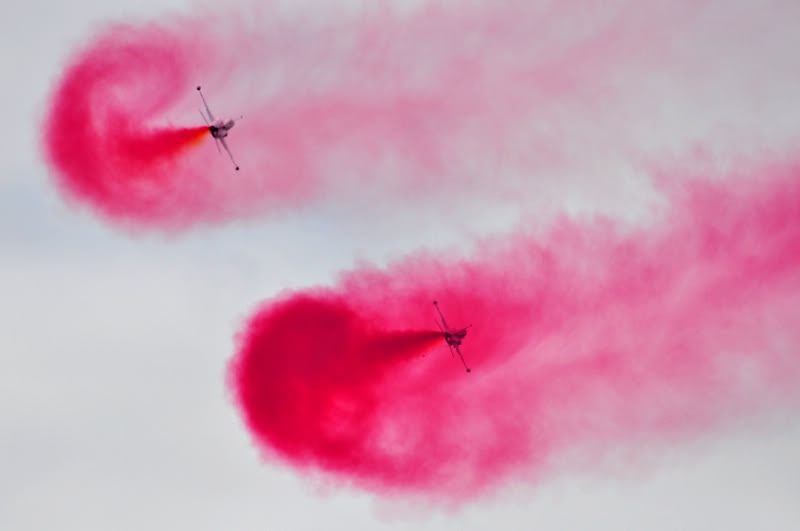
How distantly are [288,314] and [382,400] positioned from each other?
18.9 ft

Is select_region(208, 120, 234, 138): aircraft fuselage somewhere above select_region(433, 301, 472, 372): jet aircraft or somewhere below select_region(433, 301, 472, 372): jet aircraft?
above

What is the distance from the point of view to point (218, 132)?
3152 inches

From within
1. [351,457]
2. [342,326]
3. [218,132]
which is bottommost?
[351,457]

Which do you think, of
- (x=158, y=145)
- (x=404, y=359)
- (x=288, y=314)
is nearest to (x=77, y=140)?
(x=158, y=145)

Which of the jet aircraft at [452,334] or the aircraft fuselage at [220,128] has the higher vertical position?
the aircraft fuselage at [220,128]

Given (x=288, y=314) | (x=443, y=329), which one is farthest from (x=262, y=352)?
(x=443, y=329)

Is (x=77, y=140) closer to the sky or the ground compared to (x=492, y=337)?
closer to the sky

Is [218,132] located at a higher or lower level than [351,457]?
higher

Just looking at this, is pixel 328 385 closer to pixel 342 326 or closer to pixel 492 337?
pixel 342 326

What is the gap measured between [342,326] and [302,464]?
21.1ft

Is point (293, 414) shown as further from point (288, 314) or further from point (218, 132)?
point (218, 132)

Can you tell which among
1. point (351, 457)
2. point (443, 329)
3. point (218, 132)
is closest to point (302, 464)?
point (351, 457)

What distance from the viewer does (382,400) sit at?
82.2 m

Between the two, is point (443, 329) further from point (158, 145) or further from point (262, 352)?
point (158, 145)
